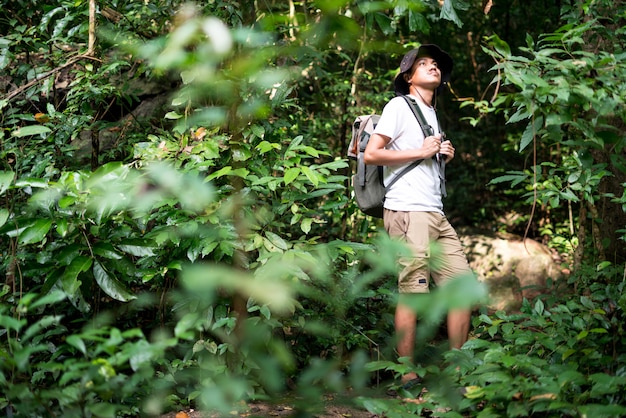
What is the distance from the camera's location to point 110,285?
3.04 meters

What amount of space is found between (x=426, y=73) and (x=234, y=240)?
1723 millimetres

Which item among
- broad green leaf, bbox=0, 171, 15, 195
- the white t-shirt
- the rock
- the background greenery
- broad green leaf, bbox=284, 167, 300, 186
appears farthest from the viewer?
the rock

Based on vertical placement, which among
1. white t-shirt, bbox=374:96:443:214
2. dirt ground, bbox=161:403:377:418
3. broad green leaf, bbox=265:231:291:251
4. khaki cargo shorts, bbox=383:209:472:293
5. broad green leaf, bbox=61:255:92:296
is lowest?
dirt ground, bbox=161:403:377:418

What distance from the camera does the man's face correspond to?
4090 millimetres

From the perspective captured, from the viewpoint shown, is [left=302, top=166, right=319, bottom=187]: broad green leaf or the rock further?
the rock

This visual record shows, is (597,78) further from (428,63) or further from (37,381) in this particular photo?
(37,381)

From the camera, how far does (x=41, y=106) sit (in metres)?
5.29

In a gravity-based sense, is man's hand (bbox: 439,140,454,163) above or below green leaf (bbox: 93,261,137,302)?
above

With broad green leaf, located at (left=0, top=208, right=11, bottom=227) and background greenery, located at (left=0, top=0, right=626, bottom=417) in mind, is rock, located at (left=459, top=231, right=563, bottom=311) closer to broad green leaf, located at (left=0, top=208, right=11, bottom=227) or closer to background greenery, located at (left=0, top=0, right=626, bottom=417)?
background greenery, located at (left=0, top=0, right=626, bottom=417)

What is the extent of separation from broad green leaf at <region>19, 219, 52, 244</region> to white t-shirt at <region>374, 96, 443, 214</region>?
1958mm

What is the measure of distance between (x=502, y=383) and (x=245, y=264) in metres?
1.41

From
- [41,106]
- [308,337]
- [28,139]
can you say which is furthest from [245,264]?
[41,106]

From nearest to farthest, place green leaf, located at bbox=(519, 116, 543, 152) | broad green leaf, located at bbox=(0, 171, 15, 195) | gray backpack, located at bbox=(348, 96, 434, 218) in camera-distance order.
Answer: broad green leaf, located at bbox=(0, 171, 15, 195), green leaf, located at bbox=(519, 116, 543, 152), gray backpack, located at bbox=(348, 96, 434, 218)

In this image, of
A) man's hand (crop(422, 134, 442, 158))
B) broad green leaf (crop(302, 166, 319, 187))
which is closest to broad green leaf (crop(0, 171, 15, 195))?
broad green leaf (crop(302, 166, 319, 187))
